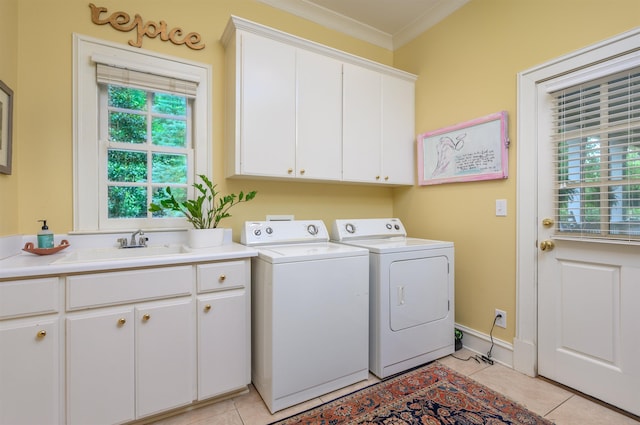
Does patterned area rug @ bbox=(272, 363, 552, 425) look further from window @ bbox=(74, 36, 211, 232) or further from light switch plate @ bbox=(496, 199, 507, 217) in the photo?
window @ bbox=(74, 36, 211, 232)

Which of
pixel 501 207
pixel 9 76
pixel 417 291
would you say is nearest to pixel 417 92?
pixel 501 207

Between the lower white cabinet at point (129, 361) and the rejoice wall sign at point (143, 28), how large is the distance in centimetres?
171

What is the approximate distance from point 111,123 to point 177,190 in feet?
1.91

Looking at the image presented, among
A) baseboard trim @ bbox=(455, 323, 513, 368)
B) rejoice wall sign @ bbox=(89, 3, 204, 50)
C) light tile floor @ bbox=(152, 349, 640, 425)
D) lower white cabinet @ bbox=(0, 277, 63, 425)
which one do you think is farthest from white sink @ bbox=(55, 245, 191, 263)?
baseboard trim @ bbox=(455, 323, 513, 368)

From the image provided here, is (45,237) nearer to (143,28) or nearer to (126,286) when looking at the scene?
(126,286)

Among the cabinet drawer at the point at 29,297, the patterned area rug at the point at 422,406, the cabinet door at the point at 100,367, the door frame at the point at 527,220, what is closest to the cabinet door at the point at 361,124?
the door frame at the point at 527,220

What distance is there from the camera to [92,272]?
1365mm

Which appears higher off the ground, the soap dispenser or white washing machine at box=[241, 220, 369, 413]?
the soap dispenser

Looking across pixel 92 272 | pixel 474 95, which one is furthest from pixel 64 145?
pixel 474 95

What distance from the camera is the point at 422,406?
165cm

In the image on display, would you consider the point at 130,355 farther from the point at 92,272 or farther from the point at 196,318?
the point at 92,272

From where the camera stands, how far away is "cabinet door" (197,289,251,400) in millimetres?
1611

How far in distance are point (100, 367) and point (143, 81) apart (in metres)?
1.69

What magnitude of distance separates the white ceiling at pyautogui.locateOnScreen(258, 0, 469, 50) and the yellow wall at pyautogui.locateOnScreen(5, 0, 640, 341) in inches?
3.0
